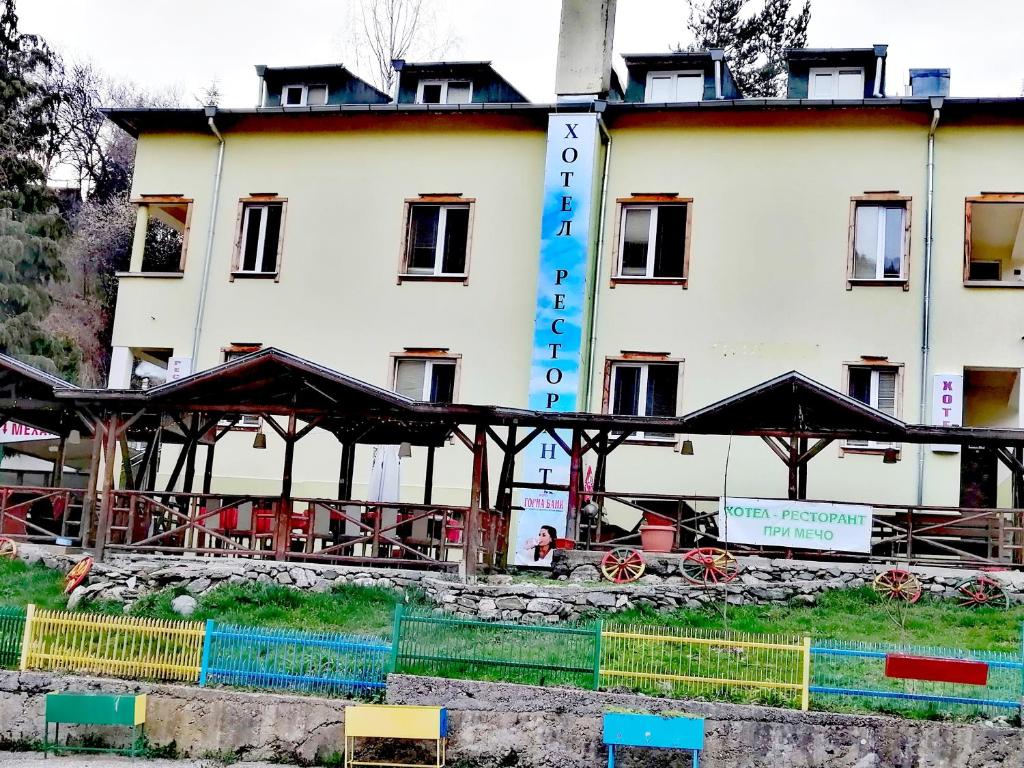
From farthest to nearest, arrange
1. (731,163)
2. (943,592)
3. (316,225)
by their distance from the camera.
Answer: (316,225)
(731,163)
(943,592)

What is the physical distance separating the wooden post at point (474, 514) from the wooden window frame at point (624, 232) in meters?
6.02

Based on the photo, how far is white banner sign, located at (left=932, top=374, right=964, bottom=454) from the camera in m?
A: 21.0

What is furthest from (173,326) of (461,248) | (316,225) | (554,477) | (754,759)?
(754,759)

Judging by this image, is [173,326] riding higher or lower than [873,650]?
higher

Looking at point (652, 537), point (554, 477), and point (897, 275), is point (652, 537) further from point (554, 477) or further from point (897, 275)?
point (897, 275)

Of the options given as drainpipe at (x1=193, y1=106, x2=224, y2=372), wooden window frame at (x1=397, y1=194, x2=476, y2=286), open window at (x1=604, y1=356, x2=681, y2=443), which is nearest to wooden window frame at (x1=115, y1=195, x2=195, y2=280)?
drainpipe at (x1=193, y1=106, x2=224, y2=372)

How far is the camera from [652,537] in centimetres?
1828

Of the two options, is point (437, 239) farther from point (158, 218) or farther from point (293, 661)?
point (293, 661)

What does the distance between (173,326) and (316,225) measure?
334cm

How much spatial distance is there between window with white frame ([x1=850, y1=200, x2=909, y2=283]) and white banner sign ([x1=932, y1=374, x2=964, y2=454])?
202 cm

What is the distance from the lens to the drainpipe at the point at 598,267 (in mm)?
22656

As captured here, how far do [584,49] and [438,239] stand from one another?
4401mm

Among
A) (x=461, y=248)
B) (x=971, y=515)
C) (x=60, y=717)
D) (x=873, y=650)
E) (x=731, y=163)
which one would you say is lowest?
(x=60, y=717)

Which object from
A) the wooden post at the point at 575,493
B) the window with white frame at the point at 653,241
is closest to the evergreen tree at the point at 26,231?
the window with white frame at the point at 653,241
